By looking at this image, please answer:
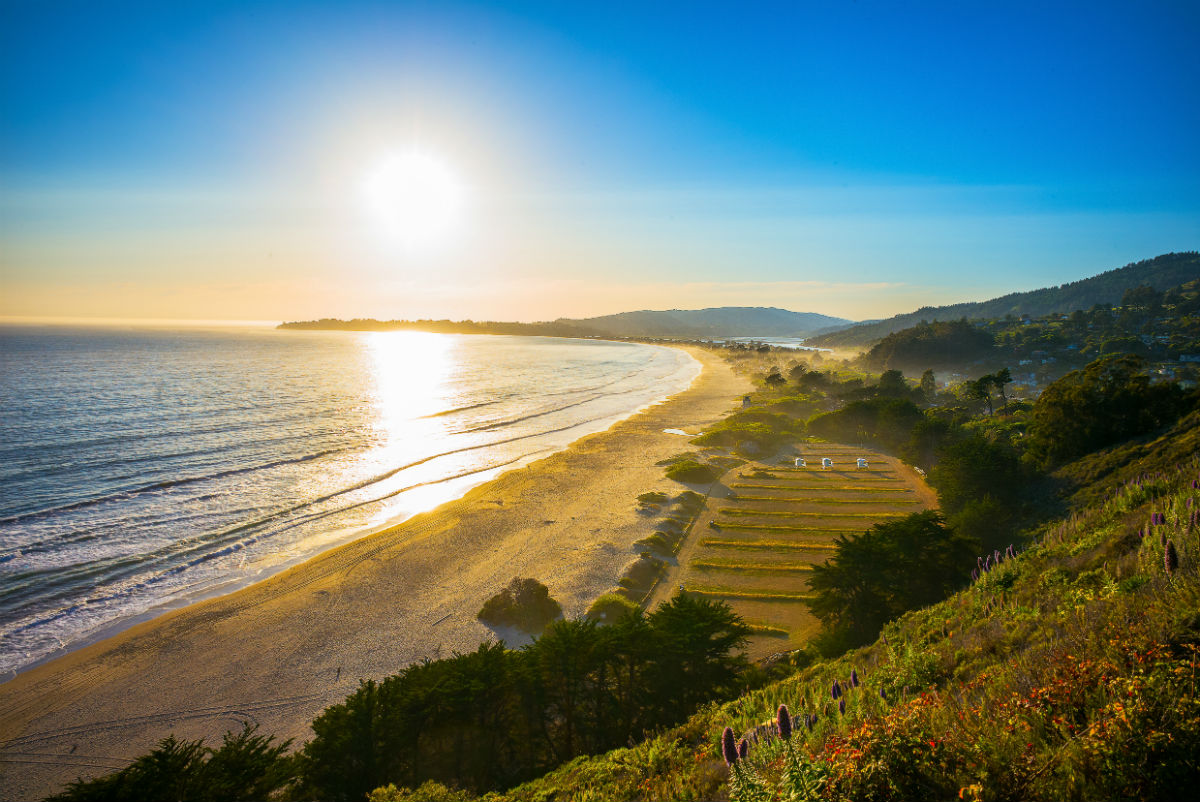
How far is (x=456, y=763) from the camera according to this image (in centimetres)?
1234

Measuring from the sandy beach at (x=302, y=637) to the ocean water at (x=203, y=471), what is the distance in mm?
2537

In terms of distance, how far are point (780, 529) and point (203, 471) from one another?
43.2 m

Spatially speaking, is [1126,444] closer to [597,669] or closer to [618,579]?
[618,579]

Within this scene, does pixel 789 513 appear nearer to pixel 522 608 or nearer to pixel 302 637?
pixel 522 608

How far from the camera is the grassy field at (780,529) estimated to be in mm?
22750

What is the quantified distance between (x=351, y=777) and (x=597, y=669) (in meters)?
6.16

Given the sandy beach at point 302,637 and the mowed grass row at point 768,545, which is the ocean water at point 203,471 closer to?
Answer: the sandy beach at point 302,637

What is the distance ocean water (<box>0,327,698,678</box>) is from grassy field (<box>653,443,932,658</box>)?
793 inches

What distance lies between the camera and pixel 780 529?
3127 cm

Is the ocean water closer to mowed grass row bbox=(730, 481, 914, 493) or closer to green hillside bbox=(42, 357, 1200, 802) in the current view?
green hillside bbox=(42, 357, 1200, 802)

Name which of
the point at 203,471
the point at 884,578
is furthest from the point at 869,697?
the point at 203,471

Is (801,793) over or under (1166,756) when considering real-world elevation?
under

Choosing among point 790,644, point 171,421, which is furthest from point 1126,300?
point 171,421

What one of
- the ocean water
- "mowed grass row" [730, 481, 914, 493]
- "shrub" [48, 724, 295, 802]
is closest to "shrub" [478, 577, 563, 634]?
"shrub" [48, 724, 295, 802]
